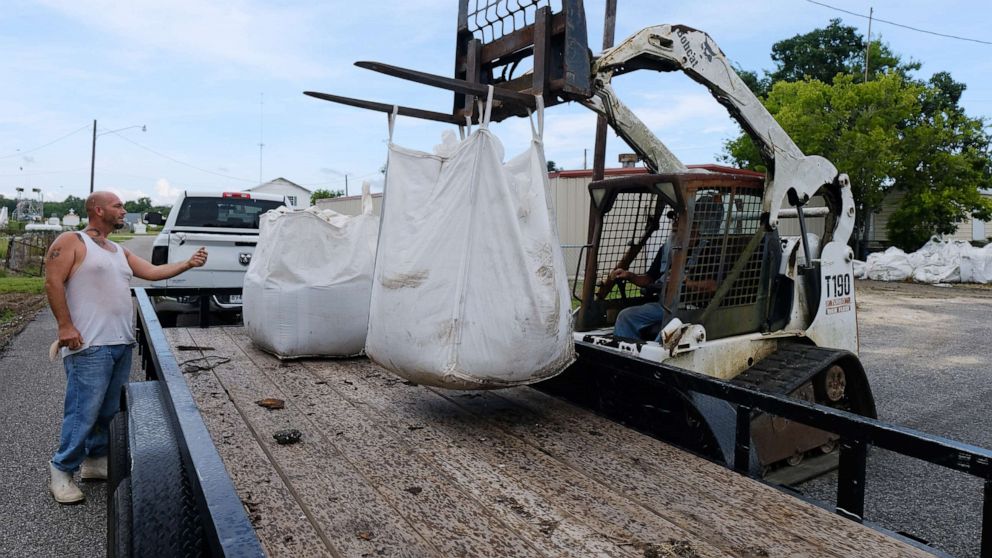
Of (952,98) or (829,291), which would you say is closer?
(829,291)

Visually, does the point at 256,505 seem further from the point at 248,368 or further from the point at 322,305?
the point at 322,305

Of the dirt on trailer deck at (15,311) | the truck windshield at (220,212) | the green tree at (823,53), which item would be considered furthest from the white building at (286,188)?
the truck windshield at (220,212)

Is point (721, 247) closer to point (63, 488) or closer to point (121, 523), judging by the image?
point (121, 523)

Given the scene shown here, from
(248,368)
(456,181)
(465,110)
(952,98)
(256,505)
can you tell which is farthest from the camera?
(952,98)

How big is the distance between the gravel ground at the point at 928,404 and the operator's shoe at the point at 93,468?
4.07 meters

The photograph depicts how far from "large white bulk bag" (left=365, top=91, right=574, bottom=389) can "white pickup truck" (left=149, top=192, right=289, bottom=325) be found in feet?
13.7

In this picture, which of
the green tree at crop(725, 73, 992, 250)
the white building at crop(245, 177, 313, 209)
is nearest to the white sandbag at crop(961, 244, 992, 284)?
the green tree at crop(725, 73, 992, 250)

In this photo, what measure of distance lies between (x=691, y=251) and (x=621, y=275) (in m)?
0.67

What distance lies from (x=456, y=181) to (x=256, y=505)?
1355mm

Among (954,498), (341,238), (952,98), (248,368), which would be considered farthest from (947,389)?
(952,98)

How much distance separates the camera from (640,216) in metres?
4.83

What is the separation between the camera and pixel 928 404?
6574 millimetres

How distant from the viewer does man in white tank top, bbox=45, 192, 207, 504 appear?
3520 millimetres

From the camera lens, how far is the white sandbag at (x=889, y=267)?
2248 cm
